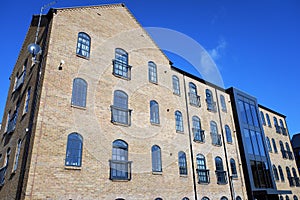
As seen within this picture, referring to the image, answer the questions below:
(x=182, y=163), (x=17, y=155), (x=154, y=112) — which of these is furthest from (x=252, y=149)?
(x=17, y=155)

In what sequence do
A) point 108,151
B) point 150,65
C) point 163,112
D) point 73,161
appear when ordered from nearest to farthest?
point 73,161 < point 108,151 < point 163,112 < point 150,65

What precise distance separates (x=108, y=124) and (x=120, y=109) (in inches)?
50.1

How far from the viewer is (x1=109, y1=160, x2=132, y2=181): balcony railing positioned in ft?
37.9

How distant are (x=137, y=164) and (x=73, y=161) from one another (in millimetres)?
3594

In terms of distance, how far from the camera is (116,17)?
16188mm

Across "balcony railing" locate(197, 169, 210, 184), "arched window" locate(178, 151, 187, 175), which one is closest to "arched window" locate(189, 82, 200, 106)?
"arched window" locate(178, 151, 187, 175)

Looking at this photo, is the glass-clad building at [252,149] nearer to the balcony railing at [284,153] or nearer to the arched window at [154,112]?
the balcony railing at [284,153]

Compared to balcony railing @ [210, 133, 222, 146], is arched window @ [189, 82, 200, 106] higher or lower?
higher

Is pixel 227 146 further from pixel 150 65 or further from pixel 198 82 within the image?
pixel 150 65

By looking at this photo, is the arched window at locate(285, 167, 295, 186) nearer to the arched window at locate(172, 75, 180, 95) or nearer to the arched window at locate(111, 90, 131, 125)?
A: the arched window at locate(172, 75, 180, 95)

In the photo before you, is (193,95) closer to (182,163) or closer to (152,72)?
(152,72)

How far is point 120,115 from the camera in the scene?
1318 centimetres

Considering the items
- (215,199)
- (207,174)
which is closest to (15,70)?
(207,174)

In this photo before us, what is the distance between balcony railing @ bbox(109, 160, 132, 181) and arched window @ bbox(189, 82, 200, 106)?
852 cm
